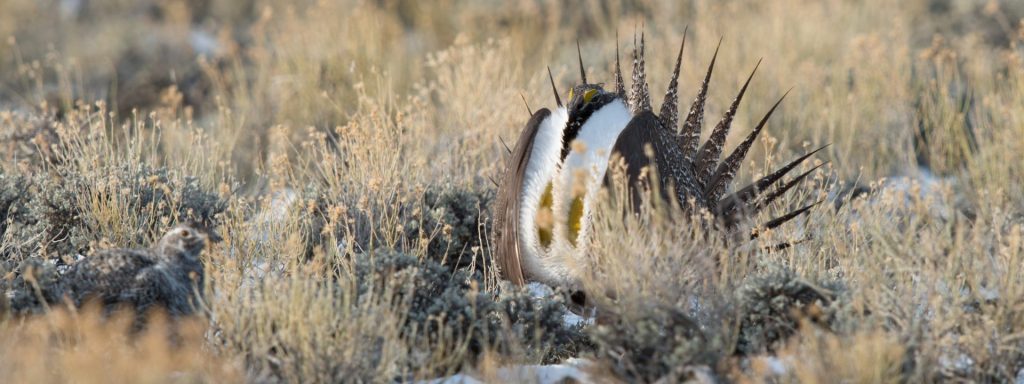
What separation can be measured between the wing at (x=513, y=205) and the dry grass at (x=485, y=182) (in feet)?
1.12

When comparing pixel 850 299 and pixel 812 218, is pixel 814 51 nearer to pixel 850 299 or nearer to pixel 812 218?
pixel 812 218

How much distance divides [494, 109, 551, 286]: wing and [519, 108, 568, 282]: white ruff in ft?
0.06

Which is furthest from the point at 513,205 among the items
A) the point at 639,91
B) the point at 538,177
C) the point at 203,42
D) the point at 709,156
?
the point at 203,42

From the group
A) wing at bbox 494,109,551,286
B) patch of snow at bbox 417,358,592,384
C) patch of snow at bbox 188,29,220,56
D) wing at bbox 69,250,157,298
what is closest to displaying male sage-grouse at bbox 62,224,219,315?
wing at bbox 69,250,157,298

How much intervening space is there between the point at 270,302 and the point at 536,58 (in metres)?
6.06

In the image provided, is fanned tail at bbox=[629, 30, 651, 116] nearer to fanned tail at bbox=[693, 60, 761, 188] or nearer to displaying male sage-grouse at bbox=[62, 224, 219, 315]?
fanned tail at bbox=[693, 60, 761, 188]

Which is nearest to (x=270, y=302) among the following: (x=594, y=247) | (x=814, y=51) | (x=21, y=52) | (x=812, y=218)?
(x=594, y=247)

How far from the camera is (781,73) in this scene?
752 centimetres

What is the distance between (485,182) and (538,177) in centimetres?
180

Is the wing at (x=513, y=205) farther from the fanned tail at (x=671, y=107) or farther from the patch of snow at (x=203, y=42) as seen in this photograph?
the patch of snow at (x=203, y=42)

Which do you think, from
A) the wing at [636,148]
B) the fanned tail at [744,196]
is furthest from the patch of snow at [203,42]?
the wing at [636,148]

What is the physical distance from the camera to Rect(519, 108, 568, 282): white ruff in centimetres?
393

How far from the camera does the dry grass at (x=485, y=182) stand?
132 inches

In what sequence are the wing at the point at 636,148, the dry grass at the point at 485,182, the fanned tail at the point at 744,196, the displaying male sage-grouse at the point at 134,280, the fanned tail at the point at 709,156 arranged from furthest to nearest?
the fanned tail at the point at 709,156 < the fanned tail at the point at 744,196 < the wing at the point at 636,148 < the displaying male sage-grouse at the point at 134,280 < the dry grass at the point at 485,182
